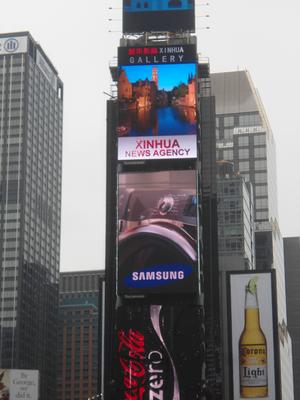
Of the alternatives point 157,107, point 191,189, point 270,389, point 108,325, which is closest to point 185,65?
point 157,107

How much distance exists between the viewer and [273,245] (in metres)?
193

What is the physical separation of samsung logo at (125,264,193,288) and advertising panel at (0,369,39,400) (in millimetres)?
28450

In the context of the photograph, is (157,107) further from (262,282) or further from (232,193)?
(232,193)

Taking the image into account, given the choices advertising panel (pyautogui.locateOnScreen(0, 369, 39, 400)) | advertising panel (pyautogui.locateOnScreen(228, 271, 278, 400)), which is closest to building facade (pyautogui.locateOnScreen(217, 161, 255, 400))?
advertising panel (pyautogui.locateOnScreen(228, 271, 278, 400))

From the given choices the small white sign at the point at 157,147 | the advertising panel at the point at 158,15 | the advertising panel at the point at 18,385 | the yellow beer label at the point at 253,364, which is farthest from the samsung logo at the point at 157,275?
→ the advertising panel at the point at 18,385

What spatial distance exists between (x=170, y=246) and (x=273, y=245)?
118505 mm

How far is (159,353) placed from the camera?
76125 millimetres

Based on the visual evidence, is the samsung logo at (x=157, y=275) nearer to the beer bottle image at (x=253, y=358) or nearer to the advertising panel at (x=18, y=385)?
the beer bottle image at (x=253, y=358)

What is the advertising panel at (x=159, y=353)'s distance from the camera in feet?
247

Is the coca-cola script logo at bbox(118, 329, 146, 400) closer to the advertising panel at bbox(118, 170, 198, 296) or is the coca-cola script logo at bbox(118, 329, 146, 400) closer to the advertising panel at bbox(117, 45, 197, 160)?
the advertising panel at bbox(118, 170, 198, 296)

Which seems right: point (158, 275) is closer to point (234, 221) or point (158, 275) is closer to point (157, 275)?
point (157, 275)

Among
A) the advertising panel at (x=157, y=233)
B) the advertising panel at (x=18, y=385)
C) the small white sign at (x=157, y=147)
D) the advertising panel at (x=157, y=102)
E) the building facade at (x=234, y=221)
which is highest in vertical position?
the building facade at (x=234, y=221)

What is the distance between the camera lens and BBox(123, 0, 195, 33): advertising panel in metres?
87.8

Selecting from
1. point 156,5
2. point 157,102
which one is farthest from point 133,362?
point 156,5
